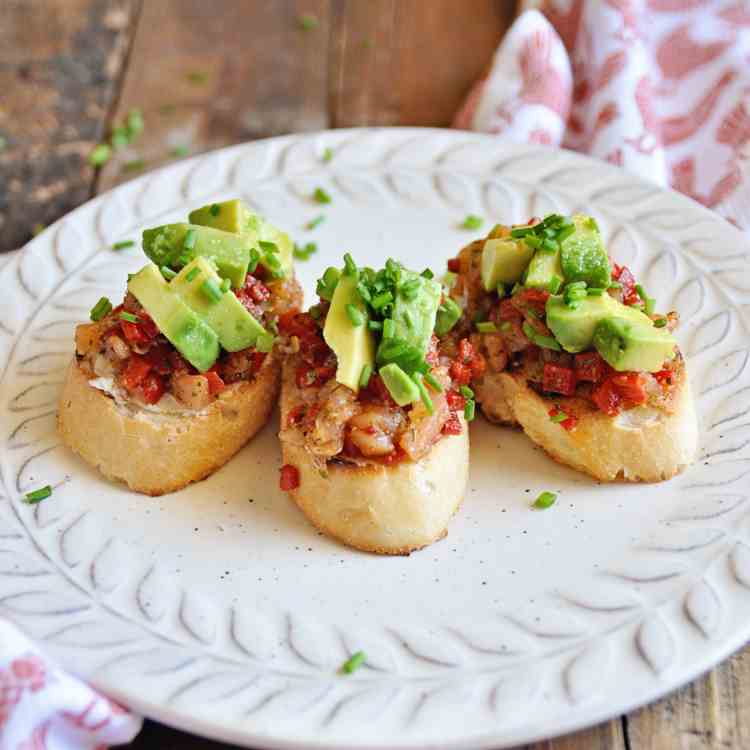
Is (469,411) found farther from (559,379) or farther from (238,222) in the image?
(238,222)

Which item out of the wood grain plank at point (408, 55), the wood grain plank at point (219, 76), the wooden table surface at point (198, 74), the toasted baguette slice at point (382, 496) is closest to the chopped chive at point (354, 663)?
the toasted baguette slice at point (382, 496)

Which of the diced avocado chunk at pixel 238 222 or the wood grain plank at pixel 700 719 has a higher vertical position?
the diced avocado chunk at pixel 238 222

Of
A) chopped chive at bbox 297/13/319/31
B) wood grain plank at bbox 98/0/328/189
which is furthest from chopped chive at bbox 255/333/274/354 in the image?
chopped chive at bbox 297/13/319/31

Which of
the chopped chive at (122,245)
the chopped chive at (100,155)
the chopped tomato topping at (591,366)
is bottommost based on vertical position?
the chopped chive at (100,155)

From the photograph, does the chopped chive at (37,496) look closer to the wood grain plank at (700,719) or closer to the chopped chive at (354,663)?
the chopped chive at (354,663)

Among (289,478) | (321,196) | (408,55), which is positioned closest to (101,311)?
(289,478)

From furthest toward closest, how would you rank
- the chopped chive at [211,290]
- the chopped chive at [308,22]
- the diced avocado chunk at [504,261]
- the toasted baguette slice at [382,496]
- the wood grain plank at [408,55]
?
1. the chopped chive at [308,22]
2. the wood grain plank at [408,55]
3. the diced avocado chunk at [504,261]
4. the chopped chive at [211,290]
5. the toasted baguette slice at [382,496]
